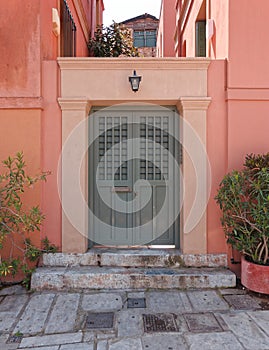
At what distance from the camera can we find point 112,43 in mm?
9414

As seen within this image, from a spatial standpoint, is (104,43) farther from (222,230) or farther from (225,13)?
(222,230)

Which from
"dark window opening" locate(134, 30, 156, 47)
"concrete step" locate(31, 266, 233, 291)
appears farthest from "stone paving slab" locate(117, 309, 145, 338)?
"dark window opening" locate(134, 30, 156, 47)

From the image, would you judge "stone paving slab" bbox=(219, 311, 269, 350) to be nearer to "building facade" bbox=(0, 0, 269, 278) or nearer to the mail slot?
"building facade" bbox=(0, 0, 269, 278)

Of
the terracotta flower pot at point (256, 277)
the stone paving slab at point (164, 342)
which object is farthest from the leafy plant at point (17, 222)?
the terracotta flower pot at point (256, 277)

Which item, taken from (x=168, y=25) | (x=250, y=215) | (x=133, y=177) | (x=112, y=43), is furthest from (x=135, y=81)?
(x=168, y=25)

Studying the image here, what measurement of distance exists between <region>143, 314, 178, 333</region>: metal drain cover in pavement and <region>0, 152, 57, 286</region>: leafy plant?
6.23ft

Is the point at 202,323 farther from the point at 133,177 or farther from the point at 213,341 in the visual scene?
the point at 133,177

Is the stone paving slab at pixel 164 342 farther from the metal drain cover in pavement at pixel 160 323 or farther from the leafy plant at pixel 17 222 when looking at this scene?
the leafy plant at pixel 17 222

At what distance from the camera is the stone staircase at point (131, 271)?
188 inches

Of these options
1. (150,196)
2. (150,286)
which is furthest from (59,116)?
(150,286)

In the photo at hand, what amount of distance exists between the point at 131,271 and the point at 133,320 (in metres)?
1.04

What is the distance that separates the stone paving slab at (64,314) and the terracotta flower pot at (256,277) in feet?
7.71

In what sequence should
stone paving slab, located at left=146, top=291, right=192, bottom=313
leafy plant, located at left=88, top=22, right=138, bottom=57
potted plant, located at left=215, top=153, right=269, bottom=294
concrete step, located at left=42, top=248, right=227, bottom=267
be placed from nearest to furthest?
stone paving slab, located at left=146, top=291, right=192, bottom=313 → potted plant, located at left=215, top=153, right=269, bottom=294 → concrete step, located at left=42, top=248, right=227, bottom=267 → leafy plant, located at left=88, top=22, right=138, bottom=57

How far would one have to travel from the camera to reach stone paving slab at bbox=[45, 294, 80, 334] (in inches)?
148
